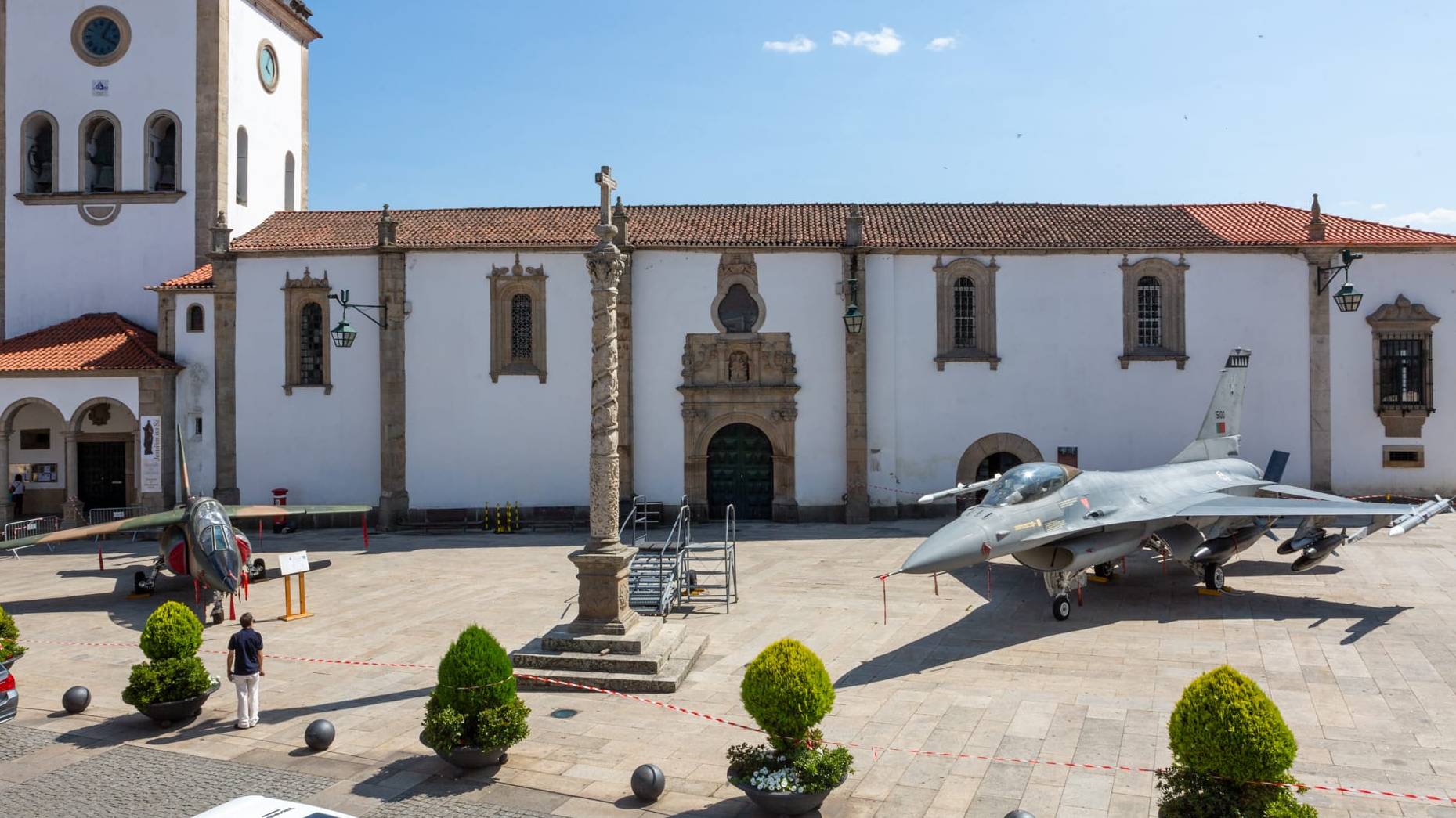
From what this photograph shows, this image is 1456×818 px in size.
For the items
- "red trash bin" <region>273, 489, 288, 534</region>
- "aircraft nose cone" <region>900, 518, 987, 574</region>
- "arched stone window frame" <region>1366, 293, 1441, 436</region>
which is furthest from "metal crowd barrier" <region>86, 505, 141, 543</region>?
"arched stone window frame" <region>1366, 293, 1441, 436</region>

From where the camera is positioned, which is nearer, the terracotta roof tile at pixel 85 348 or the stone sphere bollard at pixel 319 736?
the stone sphere bollard at pixel 319 736

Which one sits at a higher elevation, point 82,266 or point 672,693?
point 82,266

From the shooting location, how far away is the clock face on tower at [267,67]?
32.8 m

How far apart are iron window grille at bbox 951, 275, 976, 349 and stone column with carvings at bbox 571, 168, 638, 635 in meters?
16.8

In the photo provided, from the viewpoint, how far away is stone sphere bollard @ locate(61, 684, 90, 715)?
11344mm

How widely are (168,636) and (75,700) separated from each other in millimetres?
1651

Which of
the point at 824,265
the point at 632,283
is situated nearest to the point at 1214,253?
the point at 824,265

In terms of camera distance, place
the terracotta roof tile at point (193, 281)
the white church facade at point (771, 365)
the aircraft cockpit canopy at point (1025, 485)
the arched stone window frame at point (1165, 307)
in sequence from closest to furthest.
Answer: the aircraft cockpit canopy at point (1025, 485), the white church facade at point (771, 365), the arched stone window frame at point (1165, 307), the terracotta roof tile at point (193, 281)

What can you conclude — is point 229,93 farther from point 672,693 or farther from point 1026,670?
point 1026,670

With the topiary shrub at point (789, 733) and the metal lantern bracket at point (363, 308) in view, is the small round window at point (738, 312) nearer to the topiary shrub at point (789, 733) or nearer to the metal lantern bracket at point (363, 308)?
the metal lantern bracket at point (363, 308)

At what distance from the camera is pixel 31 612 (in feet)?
56.4

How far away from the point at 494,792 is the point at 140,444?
23436mm

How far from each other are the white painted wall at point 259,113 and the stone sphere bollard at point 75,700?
22583 mm

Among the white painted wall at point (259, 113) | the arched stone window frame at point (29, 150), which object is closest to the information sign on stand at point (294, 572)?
the white painted wall at point (259, 113)
